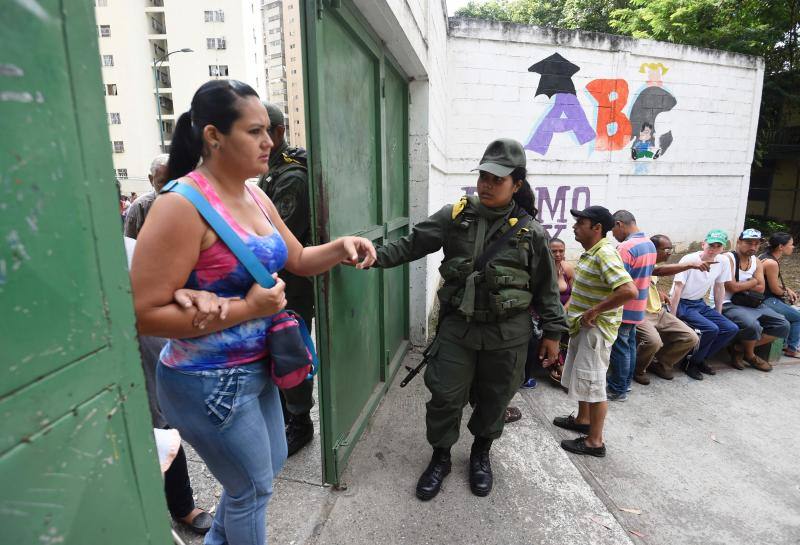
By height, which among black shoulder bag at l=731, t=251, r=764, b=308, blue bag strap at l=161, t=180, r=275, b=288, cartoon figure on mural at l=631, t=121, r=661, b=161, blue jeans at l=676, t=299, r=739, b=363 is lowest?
blue jeans at l=676, t=299, r=739, b=363

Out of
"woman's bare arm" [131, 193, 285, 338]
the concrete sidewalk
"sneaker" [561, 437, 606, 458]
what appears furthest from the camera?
"sneaker" [561, 437, 606, 458]

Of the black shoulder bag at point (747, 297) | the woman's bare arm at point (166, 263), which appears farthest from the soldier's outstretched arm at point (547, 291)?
the black shoulder bag at point (747, 297)

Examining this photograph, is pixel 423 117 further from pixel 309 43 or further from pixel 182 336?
pixel 182 336

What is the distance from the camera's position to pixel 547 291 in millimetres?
2527

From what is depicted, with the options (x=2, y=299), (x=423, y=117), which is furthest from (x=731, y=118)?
(x=2, y=299)

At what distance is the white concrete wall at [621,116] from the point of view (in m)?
7.54

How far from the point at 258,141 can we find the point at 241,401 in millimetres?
815

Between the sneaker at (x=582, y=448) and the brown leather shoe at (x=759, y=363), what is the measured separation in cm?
282

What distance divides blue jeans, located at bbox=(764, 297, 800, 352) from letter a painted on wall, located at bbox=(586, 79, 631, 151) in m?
4.52

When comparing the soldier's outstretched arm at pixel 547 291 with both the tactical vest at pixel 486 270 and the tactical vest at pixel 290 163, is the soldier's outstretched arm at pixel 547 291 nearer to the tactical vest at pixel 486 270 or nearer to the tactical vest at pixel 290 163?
the tactical vest at pixel 486 270

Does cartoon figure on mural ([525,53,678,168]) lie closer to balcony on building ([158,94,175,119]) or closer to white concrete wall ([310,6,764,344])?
white concrete wall ([310,6,764,344])

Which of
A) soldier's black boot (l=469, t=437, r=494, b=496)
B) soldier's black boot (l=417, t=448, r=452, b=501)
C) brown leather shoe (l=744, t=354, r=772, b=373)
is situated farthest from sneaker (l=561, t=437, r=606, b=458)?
brown leather shoe (l=744, t=354, r=772, b=373)

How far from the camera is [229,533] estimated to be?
1497mm

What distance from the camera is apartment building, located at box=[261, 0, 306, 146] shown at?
200 ft
